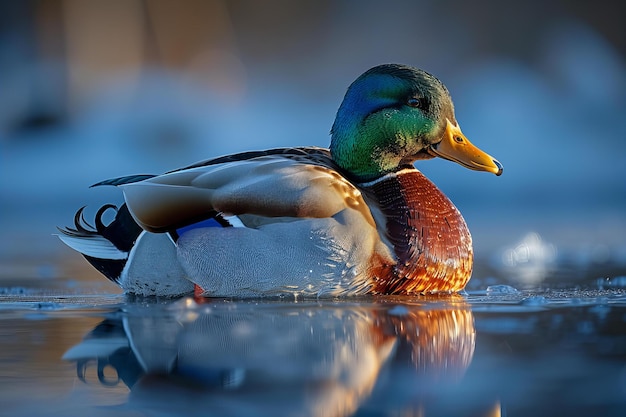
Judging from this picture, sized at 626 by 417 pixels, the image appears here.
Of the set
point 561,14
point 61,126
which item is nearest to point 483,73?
point 561,14

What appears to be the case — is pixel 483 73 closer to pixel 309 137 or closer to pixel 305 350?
pixel 309 137

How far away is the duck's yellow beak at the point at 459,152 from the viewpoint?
4.66m

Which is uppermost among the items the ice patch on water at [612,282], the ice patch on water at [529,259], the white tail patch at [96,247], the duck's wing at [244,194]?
the duck's wing at [244,194]

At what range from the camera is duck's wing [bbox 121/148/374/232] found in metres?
4.18

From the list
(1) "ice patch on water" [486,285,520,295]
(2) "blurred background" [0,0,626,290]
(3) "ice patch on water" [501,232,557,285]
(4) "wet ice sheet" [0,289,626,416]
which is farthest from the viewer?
(2) "blurred background" [0,0,626,290]

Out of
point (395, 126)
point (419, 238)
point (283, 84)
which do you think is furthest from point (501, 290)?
point (283, 84)

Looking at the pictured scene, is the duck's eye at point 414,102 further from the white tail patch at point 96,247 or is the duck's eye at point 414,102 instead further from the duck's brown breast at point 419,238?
the white tail patch at point 96,247

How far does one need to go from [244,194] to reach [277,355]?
4.57 ft

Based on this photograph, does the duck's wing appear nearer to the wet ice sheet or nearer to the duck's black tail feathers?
the duck's black tail feathers

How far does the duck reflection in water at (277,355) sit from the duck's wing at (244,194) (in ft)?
1.37

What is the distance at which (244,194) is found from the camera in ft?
13.8

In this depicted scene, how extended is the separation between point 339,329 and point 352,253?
810 mm

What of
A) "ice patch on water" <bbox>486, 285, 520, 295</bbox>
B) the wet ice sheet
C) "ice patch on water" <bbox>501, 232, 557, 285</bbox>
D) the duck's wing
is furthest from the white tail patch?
"ice patch on water" <bbox>501, 232, 557, 285</bbox>

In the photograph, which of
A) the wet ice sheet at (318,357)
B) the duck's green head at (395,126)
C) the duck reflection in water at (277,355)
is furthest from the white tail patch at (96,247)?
the duck's green head at (395,126)
